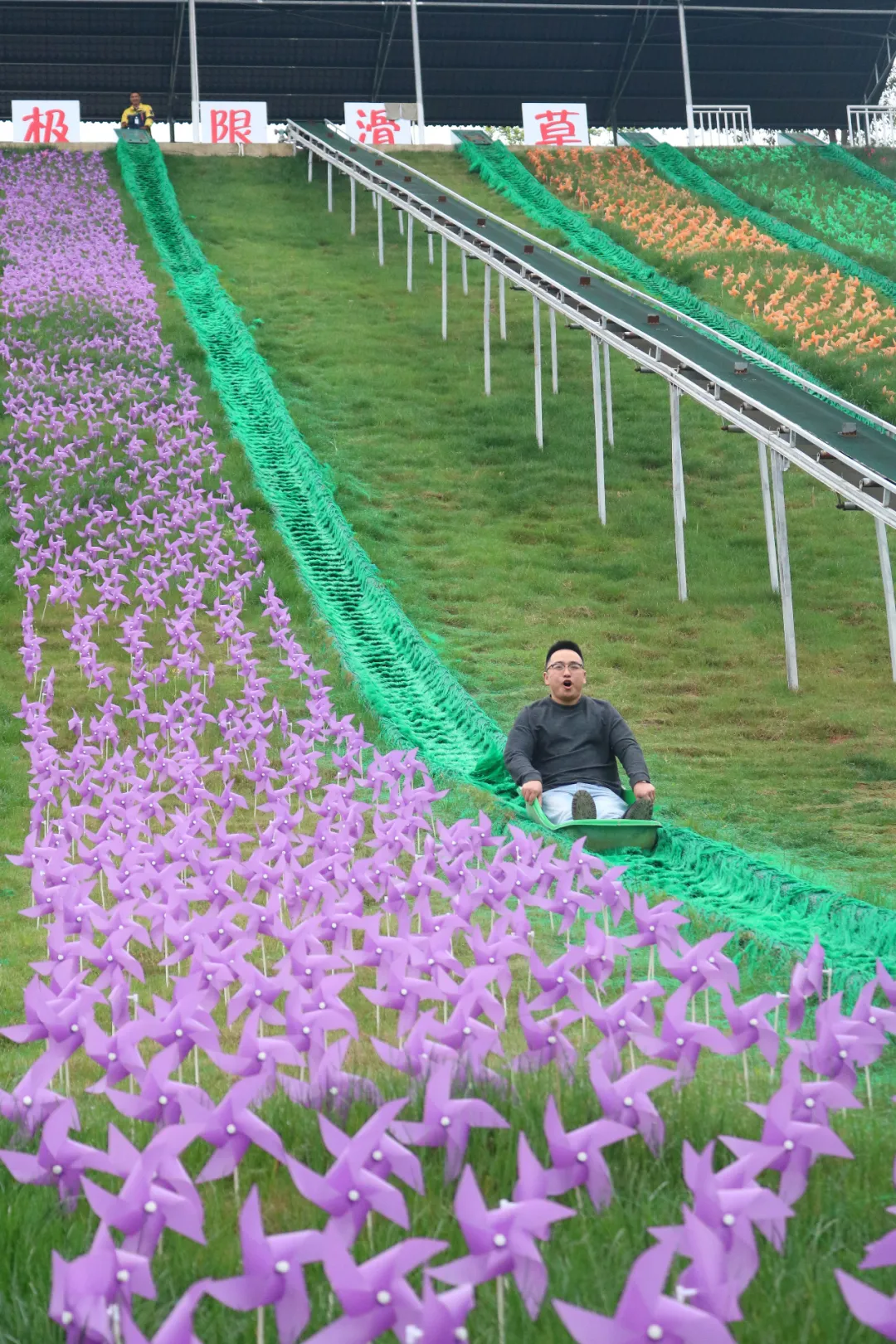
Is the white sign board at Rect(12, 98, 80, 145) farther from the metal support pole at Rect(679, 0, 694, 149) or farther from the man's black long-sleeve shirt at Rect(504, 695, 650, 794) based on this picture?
the man's black long-sleeve shirt at Rect(504, 695, 650, 794)

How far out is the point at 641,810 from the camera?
7914 mm

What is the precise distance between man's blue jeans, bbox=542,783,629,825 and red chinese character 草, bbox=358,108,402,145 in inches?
1235

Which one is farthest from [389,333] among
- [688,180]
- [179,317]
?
[688,180]

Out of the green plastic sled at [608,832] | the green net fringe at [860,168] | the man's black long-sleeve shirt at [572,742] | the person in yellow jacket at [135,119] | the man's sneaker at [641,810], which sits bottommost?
the green plastic sled at [608,832]

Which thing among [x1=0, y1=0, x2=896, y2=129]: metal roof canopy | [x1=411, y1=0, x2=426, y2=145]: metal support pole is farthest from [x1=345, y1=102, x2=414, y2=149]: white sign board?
[x1=0, y1=0, x2=896, y2=129]: metal roof canopy

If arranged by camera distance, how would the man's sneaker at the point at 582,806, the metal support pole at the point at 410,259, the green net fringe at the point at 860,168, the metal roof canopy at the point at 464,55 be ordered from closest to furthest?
the man's sneaker at the point at 582,806, the metal support pole at the point at 410,259, the green net fringe at the point at 860,168, the metal roof canopy at the point at 464,55

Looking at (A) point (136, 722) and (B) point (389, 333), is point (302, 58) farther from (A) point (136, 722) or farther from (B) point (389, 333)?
(A) point (136, 722)

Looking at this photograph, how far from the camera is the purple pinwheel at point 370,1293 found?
2.30 meters

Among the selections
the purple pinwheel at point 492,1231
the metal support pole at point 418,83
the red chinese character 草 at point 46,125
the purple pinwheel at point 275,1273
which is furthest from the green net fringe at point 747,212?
the purple pinwheel at point 275,1273

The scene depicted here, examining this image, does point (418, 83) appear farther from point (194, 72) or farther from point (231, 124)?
point (194, 72)

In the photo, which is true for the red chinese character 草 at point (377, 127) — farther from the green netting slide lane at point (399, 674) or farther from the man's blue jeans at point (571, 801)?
the man's blue jeans at point (571, 801)

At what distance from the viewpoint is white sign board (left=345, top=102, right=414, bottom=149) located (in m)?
36.8

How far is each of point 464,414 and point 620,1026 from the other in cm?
1617

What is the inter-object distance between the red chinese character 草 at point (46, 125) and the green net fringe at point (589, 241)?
354 inches
